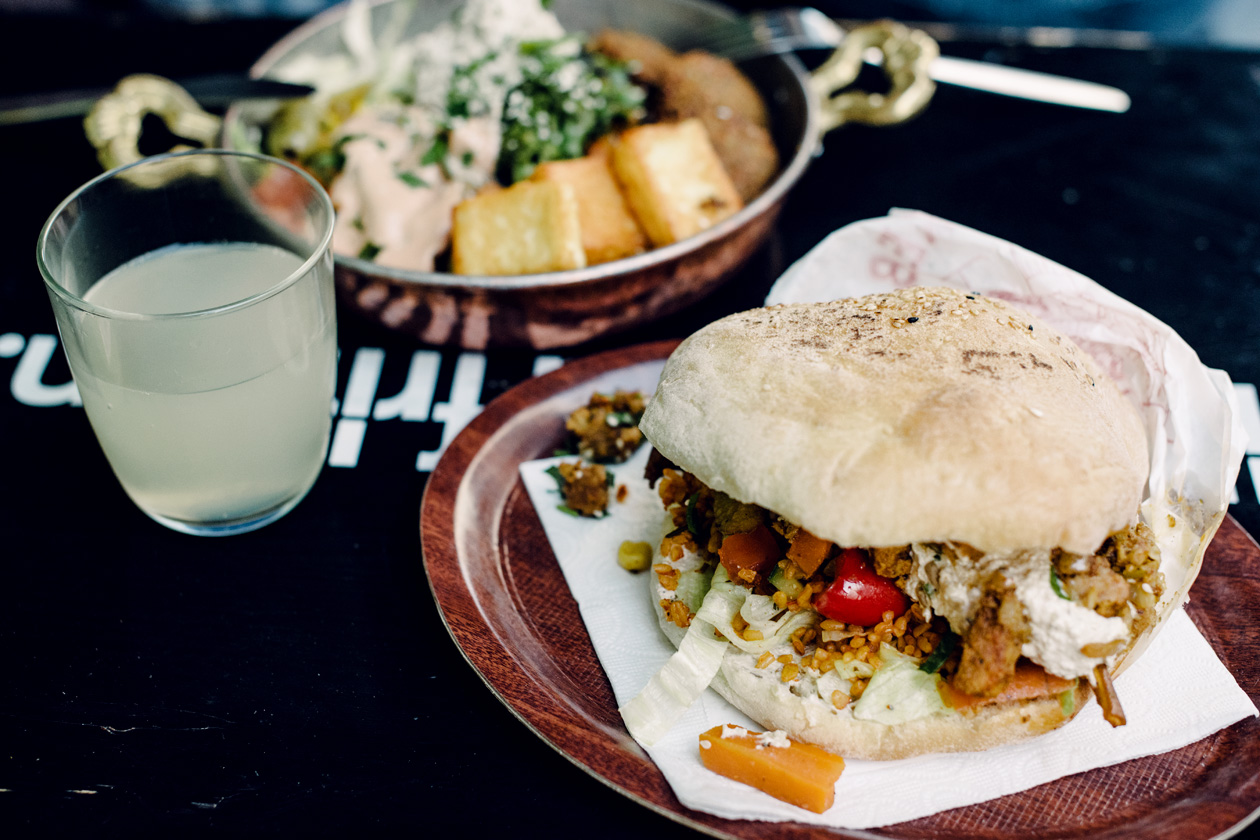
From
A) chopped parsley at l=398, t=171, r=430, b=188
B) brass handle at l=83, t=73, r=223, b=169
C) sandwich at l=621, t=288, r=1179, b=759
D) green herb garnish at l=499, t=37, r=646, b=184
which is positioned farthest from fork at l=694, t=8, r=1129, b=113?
brass handle at l=83, t=73, r=223, b=169

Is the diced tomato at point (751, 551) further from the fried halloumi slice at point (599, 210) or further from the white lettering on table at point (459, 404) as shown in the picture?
the fried halloumi slice at point (599, 210)

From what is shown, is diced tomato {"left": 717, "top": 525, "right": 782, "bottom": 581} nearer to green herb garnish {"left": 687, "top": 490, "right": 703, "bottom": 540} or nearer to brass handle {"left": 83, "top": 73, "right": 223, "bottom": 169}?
green herb garnish {"left": 687, "top": 490, "right": 703, "bottom": 540}

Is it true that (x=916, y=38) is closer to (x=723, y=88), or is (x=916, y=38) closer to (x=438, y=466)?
(x=723, y=88)

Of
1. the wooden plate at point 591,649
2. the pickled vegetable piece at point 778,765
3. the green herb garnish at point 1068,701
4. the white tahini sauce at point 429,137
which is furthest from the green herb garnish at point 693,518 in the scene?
the white tahini sauce at point 429,137

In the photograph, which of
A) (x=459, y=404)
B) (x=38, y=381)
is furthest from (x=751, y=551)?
(x=38, y=381)

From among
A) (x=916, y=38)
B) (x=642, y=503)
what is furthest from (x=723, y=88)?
(x=642, y=503)

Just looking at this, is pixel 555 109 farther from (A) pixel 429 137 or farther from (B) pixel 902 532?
(B) pixel 902 532
